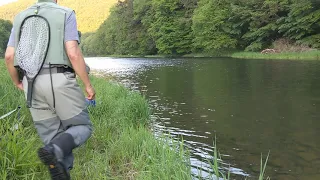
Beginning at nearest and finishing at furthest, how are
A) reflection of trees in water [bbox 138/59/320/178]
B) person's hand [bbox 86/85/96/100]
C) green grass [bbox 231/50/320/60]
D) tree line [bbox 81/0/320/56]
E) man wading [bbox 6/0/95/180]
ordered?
1. man wading [bbox 6/0/95/180]
2. person's hand [bbox 86/85/96/100]
3. reflection of trees in water [bbox 138/59/320/178]
4. green grass [bbox 231/50/320/60]
5. tree line [bbox 81/0/320/56]

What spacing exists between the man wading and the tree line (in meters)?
31.9

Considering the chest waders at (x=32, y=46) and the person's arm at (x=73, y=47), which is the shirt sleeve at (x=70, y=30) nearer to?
the person's arm at (x=73, y=47)

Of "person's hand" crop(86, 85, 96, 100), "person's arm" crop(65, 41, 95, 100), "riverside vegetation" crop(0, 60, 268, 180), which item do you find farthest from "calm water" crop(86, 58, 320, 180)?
"person's arm" crop(65, 41, 95, 100)

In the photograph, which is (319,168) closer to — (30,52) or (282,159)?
(282,159)

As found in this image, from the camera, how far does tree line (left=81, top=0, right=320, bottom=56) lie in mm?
32594

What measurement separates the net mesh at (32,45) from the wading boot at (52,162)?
733 millimetres

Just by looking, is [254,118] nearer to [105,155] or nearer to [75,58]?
[105,155]

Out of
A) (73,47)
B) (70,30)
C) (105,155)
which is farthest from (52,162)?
(105,155)

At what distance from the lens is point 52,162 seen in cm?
232

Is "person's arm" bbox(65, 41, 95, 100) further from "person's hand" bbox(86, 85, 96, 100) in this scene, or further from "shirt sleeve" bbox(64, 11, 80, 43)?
"person's hand" bbox(86, 85, 96, 100)

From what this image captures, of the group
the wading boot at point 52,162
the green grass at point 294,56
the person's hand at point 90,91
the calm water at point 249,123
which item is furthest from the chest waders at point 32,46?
the green grass at point 294,56

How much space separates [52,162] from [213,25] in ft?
142

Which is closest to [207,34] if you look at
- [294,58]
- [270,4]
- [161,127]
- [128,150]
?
[270,4]

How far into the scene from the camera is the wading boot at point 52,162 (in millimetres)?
2275
